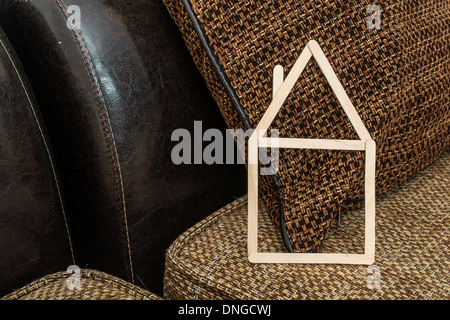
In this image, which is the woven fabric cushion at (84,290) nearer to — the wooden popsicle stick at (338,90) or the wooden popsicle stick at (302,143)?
the wooden popsicle stick at (302,143)

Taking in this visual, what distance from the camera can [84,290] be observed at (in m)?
0.54

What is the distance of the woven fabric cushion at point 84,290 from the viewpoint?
52cm

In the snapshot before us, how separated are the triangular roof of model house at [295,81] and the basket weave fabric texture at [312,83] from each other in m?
0.02

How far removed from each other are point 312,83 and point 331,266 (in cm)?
26

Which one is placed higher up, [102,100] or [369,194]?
[102,100]

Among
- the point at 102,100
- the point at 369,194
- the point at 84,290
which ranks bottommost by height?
the point at 84,290

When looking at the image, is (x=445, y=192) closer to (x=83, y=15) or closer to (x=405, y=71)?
(x=405, y=71)

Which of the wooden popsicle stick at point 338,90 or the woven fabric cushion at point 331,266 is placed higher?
the wooden popsicle stick at point 338,90

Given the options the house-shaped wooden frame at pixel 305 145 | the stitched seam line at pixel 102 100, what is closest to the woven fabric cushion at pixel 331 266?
the house-shaped wooden frame at pixel 305 145

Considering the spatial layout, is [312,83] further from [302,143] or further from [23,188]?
[23,188]

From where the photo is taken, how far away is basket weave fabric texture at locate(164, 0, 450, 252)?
0.60 meters

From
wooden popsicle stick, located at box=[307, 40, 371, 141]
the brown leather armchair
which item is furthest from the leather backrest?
wooden popsicle stick, located at box=[307, 40, 371, 141]

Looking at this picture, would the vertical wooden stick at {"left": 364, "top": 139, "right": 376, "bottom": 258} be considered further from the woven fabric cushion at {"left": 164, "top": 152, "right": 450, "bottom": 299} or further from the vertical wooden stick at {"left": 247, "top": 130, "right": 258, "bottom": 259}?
the vertical wooden stick at {"left": 247, "top": 130, "right": 258, "bottom": 259}

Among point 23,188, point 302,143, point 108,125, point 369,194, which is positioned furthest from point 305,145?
point 23,188
